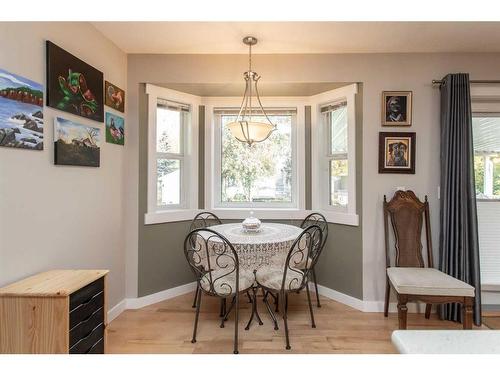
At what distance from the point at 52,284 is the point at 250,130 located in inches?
65.2

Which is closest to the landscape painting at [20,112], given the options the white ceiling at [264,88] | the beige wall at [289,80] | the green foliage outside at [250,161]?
the beige wall at [289,80]

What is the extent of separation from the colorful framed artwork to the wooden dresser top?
4.88 feet

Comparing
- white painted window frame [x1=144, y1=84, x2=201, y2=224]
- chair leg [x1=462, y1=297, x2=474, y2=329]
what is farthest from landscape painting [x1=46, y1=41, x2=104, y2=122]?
chair leg [x1=462, y1=297, x2=474, y2=329]

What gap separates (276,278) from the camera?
87.8 inches

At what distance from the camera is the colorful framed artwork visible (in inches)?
95.8

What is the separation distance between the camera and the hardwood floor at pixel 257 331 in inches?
81.6

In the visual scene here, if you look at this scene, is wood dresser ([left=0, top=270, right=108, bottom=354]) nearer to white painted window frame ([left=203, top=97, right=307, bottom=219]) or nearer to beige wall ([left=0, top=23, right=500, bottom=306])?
beige wall ([left=0, top=23, right=500, bottom=306])

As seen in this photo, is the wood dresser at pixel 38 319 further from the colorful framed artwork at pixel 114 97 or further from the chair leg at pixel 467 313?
the chair leg at pixel 467 313

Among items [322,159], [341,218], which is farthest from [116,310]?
[322,159]

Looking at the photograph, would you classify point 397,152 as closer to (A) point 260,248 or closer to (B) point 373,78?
(B) point 373,78

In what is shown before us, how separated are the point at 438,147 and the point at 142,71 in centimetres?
298

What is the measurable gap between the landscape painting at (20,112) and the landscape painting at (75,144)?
14 cm

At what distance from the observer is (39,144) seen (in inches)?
68.2
